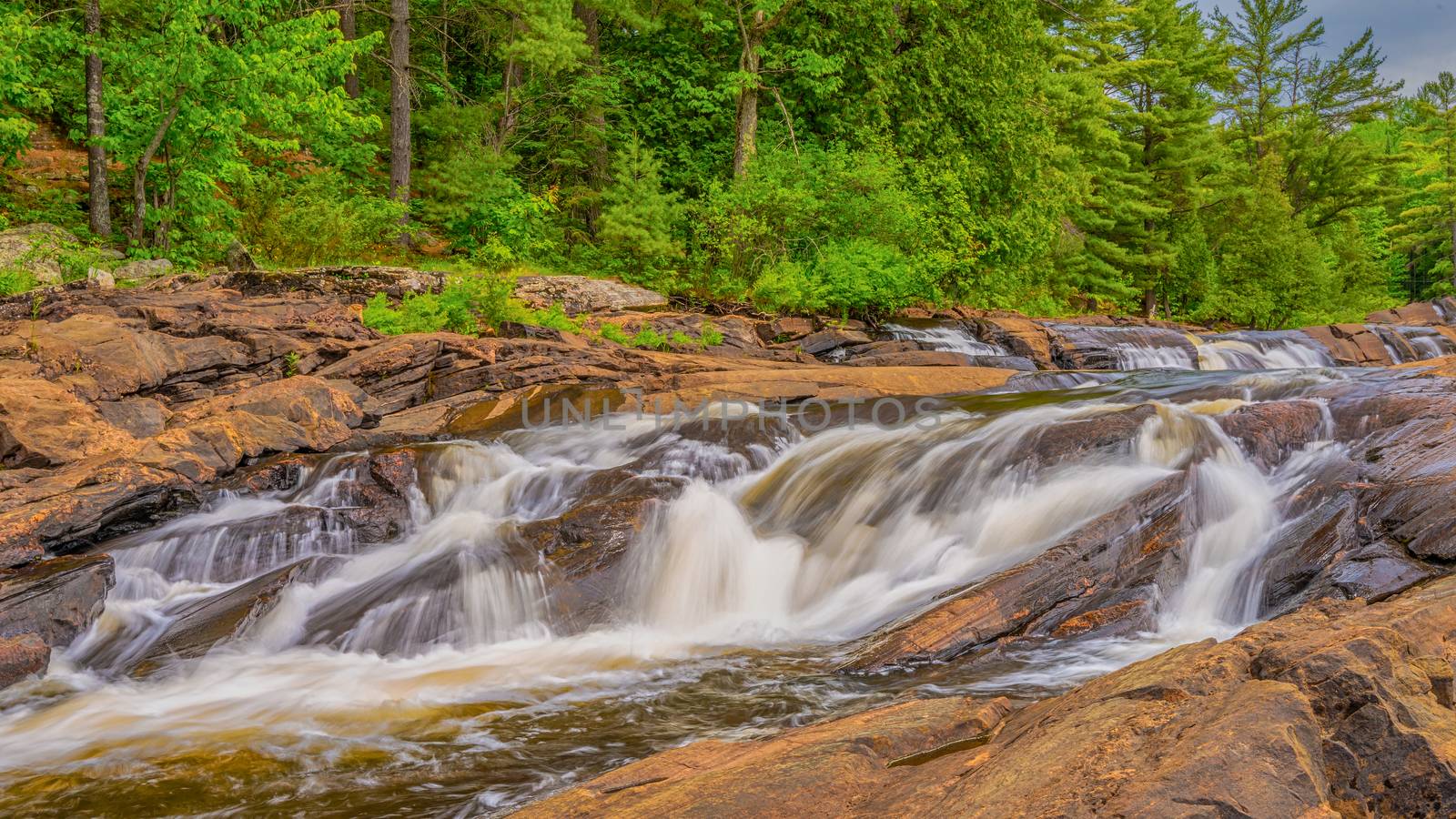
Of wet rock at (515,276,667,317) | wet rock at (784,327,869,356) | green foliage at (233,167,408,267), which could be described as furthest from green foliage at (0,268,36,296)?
wet rock at (784,327,869,356)

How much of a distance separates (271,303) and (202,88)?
19.1 feet

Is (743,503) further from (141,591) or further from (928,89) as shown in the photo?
(928,89)

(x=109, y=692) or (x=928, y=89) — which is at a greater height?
(x=928, y=89)

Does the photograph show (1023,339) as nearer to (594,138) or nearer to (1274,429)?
(1274,429)

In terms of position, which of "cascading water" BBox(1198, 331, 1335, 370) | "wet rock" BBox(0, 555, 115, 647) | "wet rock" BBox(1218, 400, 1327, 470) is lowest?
"wet rock" BBox(0, 555, 115, 647)

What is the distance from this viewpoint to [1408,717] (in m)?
2.68

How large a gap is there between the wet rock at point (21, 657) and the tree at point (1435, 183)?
45070 millimetres

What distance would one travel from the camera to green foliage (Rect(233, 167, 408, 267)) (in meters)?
16.3

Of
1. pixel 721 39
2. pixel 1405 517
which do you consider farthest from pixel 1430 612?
pixel 721 39

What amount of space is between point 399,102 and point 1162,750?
22183 mm

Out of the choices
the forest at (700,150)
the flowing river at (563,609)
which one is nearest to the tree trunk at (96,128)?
the forest at (700,150)

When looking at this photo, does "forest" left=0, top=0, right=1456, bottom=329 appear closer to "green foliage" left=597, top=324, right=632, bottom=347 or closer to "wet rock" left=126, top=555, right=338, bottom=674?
"green foliage" left=597, top=324, right=632, bottom=347

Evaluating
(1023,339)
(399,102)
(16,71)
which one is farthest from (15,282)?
(1023,339)

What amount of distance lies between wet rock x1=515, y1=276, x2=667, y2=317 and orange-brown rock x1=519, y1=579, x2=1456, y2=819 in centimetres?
1346
